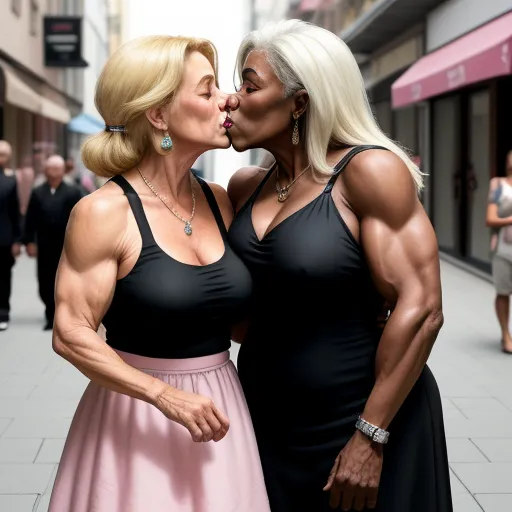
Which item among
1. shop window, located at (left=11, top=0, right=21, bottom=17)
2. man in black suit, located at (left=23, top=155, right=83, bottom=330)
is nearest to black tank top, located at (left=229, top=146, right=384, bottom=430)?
man in black suit, located at (left=23, top=155, right=83, bottom=330)

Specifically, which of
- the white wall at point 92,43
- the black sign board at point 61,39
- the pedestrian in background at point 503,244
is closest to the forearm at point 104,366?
the pedestrian in background at point 503,244

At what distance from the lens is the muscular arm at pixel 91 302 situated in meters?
2.19

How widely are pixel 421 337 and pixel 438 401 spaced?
0.37 m

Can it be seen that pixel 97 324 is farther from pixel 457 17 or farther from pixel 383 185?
pixel 457 17

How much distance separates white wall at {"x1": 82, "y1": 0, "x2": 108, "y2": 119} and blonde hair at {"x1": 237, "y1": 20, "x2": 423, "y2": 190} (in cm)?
3395

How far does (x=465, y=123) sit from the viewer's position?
1459 centimetres

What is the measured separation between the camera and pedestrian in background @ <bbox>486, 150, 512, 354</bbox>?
297 inches

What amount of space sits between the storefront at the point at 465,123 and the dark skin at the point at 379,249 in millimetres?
7943

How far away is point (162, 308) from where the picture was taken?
2283 millimetres

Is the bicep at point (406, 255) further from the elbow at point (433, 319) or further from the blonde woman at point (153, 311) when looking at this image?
the blonde woman at point (153, 311)

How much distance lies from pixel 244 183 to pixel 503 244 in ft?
17.1

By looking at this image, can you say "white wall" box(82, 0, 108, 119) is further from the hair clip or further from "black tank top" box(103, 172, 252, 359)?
"black tank top" box(103, 172, 252, 359)

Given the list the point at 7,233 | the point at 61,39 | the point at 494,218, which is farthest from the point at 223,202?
the point at 61,39

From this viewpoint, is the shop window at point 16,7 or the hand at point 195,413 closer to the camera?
the hand at point 195,413
